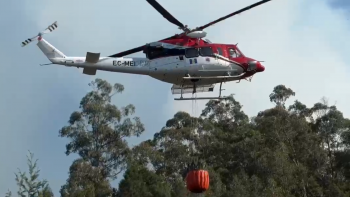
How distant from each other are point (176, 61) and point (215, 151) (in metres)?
26.4

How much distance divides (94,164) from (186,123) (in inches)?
322

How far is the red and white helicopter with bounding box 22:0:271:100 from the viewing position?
77.6 ft

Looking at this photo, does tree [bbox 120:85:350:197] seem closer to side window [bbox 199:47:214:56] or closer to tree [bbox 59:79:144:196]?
tree [bbox 59:79:144:196]

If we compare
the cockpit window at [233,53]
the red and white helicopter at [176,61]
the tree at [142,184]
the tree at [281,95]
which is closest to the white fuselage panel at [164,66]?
the red and white helicopter at [176,61]

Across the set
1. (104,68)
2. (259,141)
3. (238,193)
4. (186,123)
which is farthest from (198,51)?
(186,123)

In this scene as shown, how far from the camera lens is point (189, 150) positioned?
158 ft

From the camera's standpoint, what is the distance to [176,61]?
2386cm

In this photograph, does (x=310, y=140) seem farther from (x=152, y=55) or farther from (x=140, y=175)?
(x=152, y=55)

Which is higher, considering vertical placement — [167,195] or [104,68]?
[104,68]

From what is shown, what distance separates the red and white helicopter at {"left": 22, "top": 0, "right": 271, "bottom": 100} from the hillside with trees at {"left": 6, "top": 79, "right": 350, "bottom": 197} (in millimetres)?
18254

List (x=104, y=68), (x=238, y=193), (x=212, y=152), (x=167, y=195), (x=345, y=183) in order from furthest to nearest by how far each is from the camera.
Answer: (x=212, y=152), (x=345, y=183), (x=167, y=195), (x=238, y=193), (x=104, y=68)

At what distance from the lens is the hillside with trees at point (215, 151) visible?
43562mm

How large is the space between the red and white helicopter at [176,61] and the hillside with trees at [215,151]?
18.3m

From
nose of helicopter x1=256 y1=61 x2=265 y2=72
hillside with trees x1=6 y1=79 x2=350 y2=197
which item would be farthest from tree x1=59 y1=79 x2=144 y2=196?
nose of helicopter x1=256 y1=61 x2=265 y2=72
